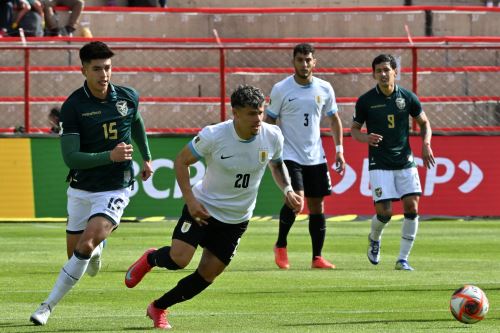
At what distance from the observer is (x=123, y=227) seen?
2116 centimetres

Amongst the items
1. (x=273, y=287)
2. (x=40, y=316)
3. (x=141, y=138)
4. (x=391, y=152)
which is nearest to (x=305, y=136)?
(x=391, y=152)

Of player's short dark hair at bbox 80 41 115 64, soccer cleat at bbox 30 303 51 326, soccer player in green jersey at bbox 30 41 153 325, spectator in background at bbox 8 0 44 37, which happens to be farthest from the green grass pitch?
spectator in background at bbox 8 0 44 37

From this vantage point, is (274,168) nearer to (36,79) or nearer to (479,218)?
(479,218)

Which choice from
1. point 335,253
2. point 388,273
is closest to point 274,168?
point 388,273

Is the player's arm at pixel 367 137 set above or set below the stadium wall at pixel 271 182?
above

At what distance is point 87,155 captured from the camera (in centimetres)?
1070

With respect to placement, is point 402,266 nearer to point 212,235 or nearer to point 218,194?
point 212,235

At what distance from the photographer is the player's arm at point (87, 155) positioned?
1048cm

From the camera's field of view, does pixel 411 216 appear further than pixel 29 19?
No

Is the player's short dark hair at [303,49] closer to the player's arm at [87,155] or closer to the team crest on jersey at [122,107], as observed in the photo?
the team crest on jersey at [122,107]

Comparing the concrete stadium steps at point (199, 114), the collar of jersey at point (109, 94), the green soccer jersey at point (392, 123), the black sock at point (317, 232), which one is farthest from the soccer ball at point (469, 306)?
the concrete stadium steps at point (199, 114)

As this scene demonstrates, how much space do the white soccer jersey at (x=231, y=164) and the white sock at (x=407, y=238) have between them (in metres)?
5.13

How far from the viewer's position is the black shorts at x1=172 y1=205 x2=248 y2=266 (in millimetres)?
10312

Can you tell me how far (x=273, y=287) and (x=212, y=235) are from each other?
117 inches
